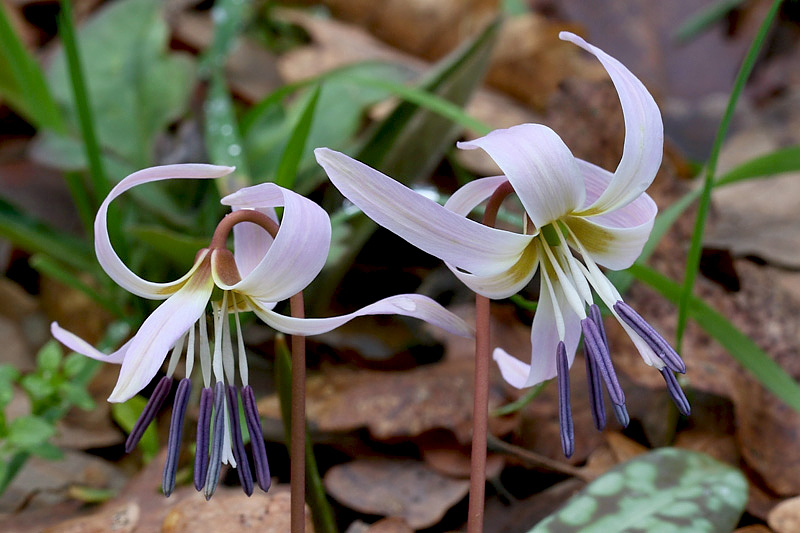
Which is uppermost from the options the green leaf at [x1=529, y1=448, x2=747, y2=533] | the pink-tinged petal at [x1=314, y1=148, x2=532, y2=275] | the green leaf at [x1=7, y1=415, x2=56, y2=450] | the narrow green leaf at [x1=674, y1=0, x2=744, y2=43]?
the narrow green leaf at [x1=674, y1=0, x2=744, y2=43]

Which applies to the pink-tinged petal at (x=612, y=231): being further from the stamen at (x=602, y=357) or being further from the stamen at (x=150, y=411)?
the stamen at (x=150, y=411)

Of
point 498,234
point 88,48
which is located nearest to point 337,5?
point 88,48

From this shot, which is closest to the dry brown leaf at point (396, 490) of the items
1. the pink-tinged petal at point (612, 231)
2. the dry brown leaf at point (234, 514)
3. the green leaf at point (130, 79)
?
the dry brown leaf at point (234, 514)

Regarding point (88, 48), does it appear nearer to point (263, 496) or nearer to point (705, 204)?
point (263, 496)

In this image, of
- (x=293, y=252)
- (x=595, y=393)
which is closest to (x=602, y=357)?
(x=595, y=393)

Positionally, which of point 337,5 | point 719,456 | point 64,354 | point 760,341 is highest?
point 337,5

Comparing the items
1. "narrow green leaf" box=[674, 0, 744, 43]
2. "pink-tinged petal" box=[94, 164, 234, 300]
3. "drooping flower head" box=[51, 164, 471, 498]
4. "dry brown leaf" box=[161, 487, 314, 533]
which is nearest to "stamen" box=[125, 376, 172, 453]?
"drooping flower head" box=[51, 164, 471, 498]

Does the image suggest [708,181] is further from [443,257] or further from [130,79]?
[130,79]

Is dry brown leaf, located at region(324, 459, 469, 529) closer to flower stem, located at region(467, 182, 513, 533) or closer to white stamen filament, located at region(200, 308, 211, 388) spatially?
flower stem, located at region(467, 182, 513, 533)
